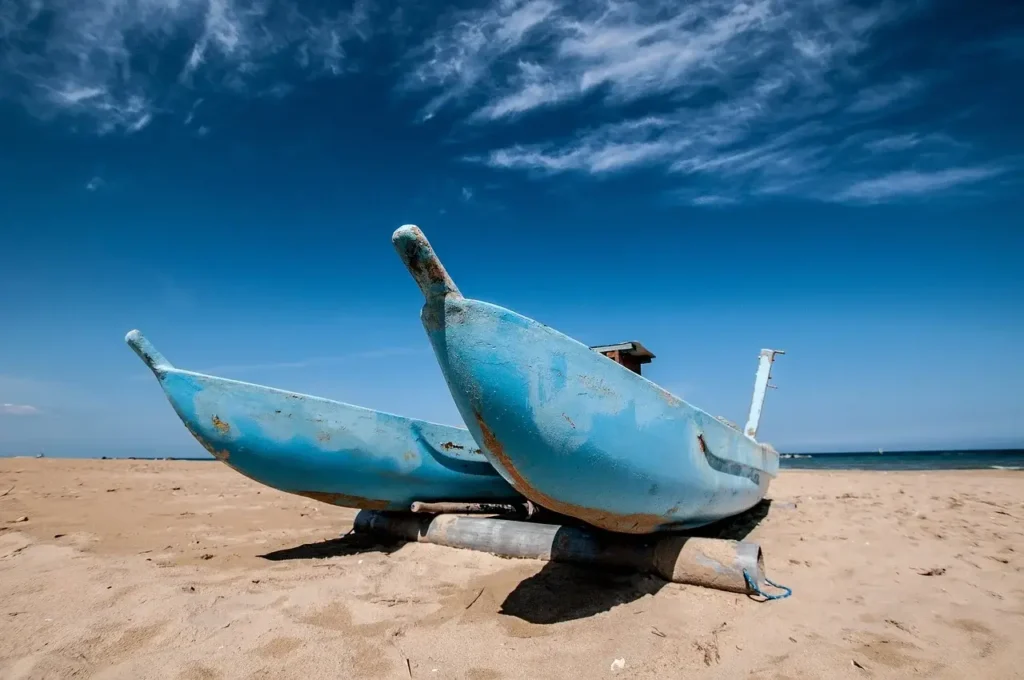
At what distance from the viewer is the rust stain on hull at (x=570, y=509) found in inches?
96.4

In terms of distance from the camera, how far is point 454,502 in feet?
16.0

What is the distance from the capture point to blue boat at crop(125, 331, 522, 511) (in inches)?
169

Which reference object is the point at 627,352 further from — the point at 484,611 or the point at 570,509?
the point at 484,611

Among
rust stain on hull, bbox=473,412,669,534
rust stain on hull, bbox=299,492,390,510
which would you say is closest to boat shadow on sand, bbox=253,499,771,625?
rust stain on hull, bbox=473,412,669,534

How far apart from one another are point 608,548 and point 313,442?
8.67 feet

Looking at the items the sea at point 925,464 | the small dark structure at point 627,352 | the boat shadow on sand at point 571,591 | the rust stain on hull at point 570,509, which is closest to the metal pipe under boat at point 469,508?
the boat shadow on sand at point 571,591

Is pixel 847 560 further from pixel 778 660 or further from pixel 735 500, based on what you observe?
pixel 778 660

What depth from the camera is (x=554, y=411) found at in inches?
94.5

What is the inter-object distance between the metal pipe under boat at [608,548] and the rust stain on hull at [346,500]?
332mm

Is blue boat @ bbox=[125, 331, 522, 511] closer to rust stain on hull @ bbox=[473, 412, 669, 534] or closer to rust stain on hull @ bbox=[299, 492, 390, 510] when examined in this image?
rust stain on hull @ bbox=[299, 492, 390, 510]

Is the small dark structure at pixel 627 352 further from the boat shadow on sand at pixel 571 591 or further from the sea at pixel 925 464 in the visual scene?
the sea at pixel 925 464

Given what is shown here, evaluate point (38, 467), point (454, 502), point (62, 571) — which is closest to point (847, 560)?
point (454, 502)

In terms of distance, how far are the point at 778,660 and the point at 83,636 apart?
10.8 feet

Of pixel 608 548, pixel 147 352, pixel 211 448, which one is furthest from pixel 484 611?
pixel 147 352
